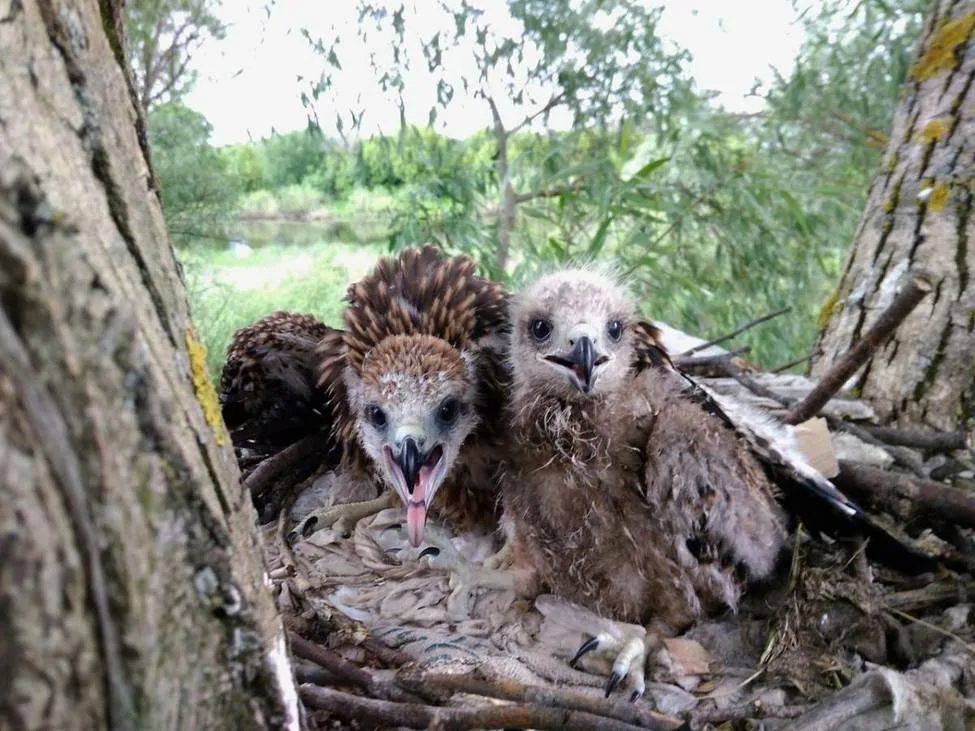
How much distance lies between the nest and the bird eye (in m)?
0.37

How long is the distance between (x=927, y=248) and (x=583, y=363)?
3.20 ft

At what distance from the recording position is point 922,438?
1269 mm

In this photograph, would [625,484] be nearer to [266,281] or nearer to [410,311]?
[410,311]

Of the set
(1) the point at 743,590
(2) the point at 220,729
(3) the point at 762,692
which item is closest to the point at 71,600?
(2) the point at 220,729

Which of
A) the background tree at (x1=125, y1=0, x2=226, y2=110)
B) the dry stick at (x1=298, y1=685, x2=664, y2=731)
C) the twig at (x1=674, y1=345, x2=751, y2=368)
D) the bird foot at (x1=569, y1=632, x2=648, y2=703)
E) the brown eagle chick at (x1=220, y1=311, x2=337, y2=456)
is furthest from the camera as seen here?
the background tree at (x1=125, y1=0, x2=226, y2=110)

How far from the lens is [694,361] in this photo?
1.62m

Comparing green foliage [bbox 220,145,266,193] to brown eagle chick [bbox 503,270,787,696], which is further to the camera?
green foliage [bbox 220,145,266,193]

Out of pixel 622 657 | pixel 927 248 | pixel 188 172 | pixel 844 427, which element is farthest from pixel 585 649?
pixel 188 172

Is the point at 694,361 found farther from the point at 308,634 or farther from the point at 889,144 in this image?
the point at 308,634

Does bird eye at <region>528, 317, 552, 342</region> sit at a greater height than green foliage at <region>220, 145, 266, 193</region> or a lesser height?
lesser

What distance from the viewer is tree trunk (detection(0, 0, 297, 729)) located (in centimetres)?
31

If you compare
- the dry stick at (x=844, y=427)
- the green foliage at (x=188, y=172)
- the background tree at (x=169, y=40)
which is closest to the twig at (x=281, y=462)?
the dry stick at (x=844, y=427)

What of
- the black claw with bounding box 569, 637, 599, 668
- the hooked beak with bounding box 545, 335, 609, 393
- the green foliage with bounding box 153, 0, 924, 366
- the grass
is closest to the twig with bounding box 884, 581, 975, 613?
the black claw with bounding box 569, 637, 599, 668

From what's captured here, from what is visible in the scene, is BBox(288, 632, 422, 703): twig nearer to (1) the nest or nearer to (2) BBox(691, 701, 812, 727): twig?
(1) the nest
